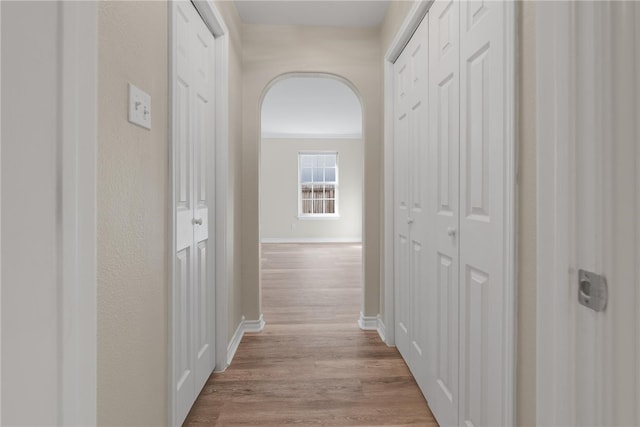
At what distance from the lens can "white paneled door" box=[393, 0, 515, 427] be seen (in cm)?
103

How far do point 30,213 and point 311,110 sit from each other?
5.74m

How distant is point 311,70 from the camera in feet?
8.76

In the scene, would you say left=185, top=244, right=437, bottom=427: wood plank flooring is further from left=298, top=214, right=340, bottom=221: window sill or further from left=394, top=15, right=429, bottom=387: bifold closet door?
left=298, top=214, right=340, bottom=221: window sill

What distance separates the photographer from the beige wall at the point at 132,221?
91 cm

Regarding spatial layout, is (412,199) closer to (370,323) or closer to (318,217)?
(370,323)

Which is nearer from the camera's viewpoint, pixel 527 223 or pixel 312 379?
pixel 527 223

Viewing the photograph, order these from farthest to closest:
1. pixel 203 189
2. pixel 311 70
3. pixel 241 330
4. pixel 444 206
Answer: pixel 311 70, pixel 241 330, pixel 203 189, pixel 444 206

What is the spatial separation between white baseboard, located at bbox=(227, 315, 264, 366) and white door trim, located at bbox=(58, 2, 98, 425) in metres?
1.54

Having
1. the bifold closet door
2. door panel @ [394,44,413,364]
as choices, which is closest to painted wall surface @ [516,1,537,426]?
the bifold closet door

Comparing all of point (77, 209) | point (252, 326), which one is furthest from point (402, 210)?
point (77, 209)

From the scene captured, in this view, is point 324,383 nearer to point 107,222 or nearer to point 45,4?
point 107,222

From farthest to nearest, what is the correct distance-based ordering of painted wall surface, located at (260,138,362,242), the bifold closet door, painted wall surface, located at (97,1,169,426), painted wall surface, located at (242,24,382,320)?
painted wall surface, located at (260,138,362,242)
painted wall surface, located at (242,24,382,320)
the bifold closet door
painted wall surface, located at (97,1,169,426)

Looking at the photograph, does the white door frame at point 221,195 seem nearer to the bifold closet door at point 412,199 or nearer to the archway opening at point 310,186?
the bifold closet door at point 412,199

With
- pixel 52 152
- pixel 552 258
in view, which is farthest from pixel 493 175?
pixel 52 152
